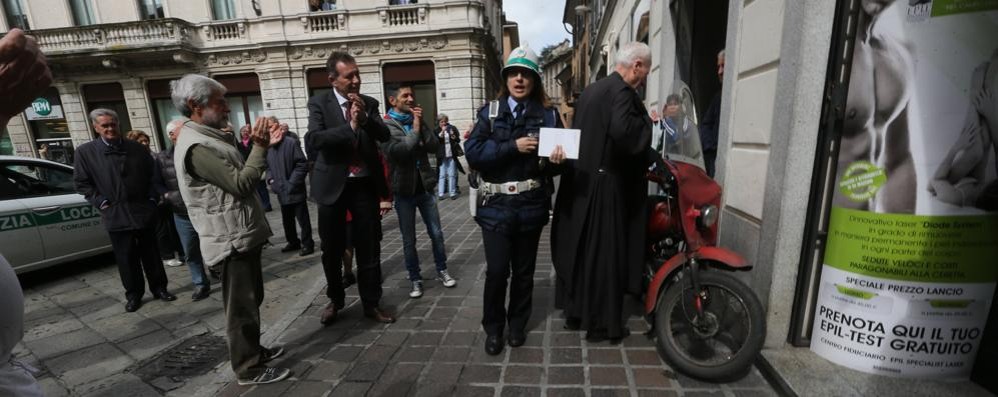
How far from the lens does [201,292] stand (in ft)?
14.0

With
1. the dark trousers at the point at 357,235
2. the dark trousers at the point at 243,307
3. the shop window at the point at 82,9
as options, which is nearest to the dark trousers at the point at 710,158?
the dark trousers at the point at 357,235

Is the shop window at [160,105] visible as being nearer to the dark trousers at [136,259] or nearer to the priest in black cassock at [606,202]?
the dark trousers at [136,259]

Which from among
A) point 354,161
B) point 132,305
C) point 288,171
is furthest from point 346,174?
point 288,171

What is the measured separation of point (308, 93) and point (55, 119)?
11.9m

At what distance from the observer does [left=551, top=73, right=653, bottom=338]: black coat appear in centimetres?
265

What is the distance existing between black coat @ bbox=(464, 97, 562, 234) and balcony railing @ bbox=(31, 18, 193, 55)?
18.1 m

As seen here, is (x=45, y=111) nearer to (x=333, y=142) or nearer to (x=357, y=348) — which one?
(x=333, y=142)

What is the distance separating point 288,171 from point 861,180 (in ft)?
18.9

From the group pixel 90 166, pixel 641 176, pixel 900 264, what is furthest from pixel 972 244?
pixel 90 166

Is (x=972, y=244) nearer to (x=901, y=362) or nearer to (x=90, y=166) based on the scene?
(x=901, y=362)

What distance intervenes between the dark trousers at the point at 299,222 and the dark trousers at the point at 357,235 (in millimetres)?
2485

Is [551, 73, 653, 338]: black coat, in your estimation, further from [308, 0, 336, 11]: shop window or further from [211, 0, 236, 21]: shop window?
[211, 0, 236, 21]: shop window

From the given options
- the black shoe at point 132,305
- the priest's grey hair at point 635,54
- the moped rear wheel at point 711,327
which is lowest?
the black shoe at point 132,305

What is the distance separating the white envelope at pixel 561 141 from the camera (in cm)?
233
